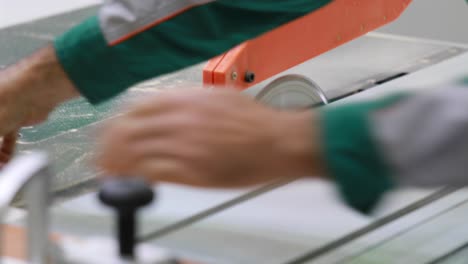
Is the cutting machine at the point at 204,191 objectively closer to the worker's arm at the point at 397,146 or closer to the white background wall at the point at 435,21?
the worker's arm at the point at 397,146

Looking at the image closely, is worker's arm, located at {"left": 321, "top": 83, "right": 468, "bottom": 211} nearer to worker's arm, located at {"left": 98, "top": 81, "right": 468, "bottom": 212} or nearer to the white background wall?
worker's arm, located at {"left": 98, "top": 81, "right": 468, "bottom": 212}

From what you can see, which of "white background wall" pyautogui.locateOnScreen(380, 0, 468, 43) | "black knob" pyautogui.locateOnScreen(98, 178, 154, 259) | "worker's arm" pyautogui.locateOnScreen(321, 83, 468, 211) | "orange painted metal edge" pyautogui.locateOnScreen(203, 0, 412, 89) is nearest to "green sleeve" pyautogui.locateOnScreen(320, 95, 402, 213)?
"worker's arm" pyautogui.locateOnScreen(321, 83, 468, 211)

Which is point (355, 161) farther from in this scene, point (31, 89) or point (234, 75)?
point (234, 75)

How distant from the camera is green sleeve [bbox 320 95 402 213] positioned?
85 cm

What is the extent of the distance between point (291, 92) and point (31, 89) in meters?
1.14

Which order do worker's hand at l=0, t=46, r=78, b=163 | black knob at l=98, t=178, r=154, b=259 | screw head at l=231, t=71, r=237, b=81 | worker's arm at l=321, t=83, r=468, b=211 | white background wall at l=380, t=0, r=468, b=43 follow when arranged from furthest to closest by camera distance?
1. white background wall at l=380, t=0, r=468, b=43
2. screw head at l=231, t=71, r=237, b=81
3. worker's hand at l=0, t=46, r=78, b=163
4. black knob at l=98, t=178, r=154, b=259
5. worker's arm at l=321, t=83, r=468, b=211

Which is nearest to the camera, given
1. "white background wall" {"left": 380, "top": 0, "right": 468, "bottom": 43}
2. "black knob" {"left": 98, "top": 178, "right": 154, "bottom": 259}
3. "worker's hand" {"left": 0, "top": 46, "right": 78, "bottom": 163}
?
"black knob" {"left": 98, "top": 178, "right": 154, "bottom": 259}

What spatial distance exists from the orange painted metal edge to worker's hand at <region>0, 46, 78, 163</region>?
0.97 metres

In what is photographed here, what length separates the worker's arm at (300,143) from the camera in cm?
85

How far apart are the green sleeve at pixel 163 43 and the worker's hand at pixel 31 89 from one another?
0.7 inches

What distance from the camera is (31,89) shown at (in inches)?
58.8

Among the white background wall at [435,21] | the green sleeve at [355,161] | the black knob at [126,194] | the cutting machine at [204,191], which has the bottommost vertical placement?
the green sleeve at [355,161]

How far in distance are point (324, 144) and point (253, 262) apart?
21.1 inches

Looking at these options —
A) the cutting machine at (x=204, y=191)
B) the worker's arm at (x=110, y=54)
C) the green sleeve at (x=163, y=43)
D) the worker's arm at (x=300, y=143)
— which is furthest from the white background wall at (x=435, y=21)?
the worker's arm at (x=300, y=143)
